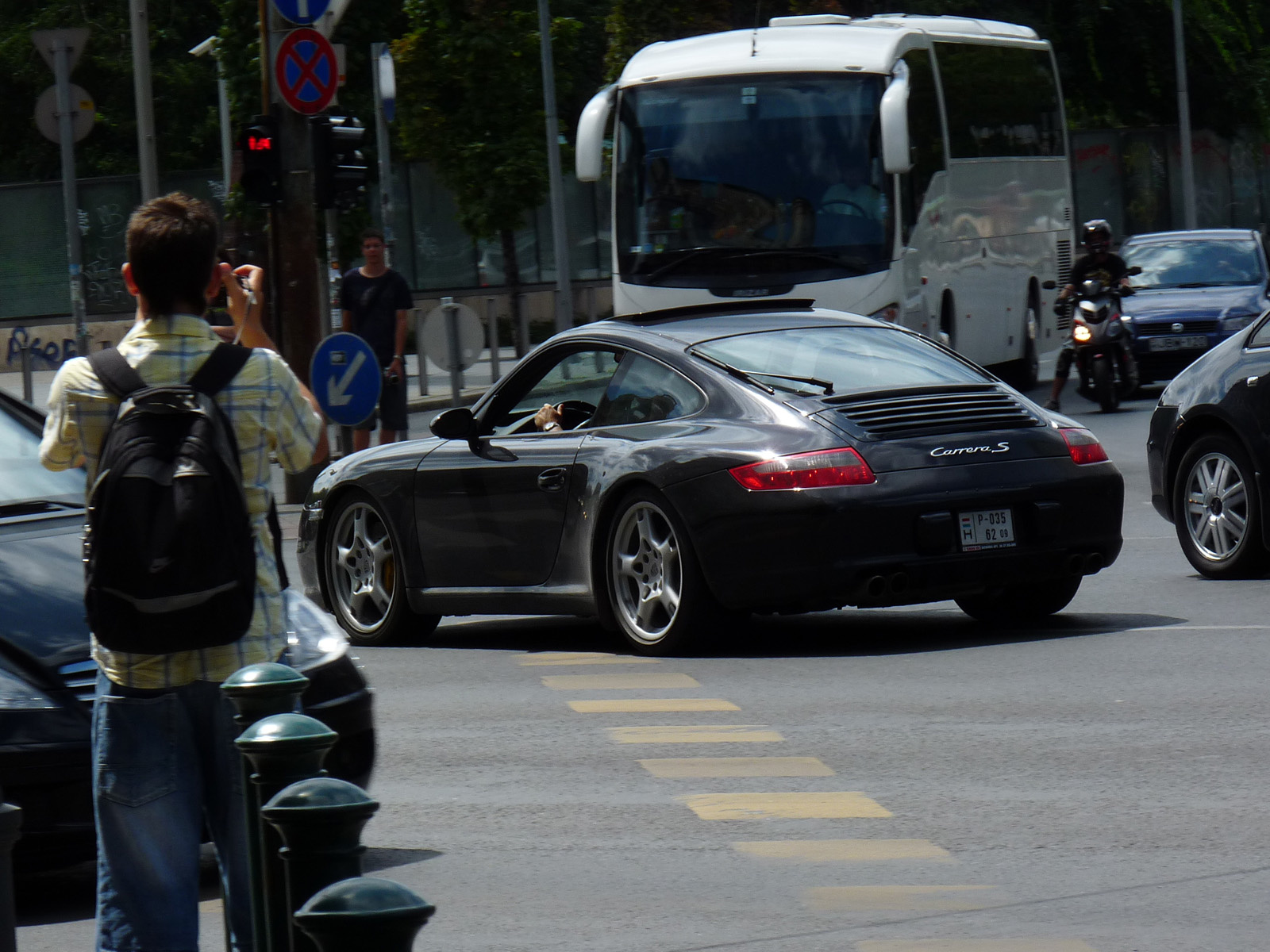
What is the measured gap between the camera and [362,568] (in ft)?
36.2

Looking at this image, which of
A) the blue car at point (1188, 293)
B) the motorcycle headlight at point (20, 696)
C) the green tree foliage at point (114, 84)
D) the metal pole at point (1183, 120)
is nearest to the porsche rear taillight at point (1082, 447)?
the motorcycle headlight at point (20, 696)

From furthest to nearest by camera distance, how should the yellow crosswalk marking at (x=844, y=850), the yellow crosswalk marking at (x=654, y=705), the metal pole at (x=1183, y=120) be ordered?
the metal pole at (x=1183, y=120)
the yellow crosswalk marking at (x=654, y=705)
the yellow crosswalk marking at (x=844, y=850)

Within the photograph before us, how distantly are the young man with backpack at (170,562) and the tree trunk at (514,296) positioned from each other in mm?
26364

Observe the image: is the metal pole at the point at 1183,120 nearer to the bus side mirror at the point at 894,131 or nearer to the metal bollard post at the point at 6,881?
the bus side mirror at the point at 894,131

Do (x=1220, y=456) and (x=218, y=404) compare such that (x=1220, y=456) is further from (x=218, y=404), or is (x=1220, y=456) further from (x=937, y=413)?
(x=218, y=404)

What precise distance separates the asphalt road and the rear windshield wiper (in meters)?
1.08

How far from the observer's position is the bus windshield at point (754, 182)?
792 inches

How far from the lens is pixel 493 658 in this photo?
10211mm

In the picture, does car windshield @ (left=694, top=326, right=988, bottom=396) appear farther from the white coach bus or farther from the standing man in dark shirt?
the white coach bus

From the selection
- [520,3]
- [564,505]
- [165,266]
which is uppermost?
[520,3]

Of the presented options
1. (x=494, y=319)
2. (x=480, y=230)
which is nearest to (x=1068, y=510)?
(x=494, y=319)

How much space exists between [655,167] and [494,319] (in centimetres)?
874

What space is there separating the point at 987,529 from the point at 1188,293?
15.8 m

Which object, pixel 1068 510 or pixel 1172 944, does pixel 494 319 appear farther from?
pixel 1172 944
